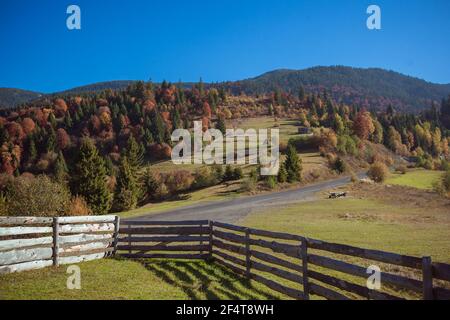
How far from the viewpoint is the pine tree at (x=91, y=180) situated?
2050 inches

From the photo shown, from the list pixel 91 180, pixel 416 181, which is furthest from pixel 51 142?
pixel 416 181

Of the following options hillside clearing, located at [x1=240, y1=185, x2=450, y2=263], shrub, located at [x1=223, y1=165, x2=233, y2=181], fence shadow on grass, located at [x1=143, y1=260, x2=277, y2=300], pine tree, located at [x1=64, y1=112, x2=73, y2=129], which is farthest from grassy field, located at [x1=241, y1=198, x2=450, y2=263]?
pine tree, located at [x1=64, y1=112, x2=73, y2=129]

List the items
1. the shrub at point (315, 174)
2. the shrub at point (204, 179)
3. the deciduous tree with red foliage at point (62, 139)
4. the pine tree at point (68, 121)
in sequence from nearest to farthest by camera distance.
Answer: the shrub at point (204, 179) < the shrub at point (315, 174) < the deciduous tree with red foliage at point (62, 139) < the pine tree at point (68, 121)

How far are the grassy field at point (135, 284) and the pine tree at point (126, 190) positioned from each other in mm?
43933

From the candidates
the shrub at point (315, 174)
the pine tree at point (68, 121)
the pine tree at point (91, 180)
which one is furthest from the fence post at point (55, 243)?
the pine tree at point (68, 121)

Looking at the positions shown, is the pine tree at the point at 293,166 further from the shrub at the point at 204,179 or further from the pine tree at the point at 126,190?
the pine tree at the point at 126,190

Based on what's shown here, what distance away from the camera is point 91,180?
5225 centimetres

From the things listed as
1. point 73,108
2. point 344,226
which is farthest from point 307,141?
point 73,108

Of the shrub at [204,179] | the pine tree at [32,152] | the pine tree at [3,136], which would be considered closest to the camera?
the shrub at [204,179]

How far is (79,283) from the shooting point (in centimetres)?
1029

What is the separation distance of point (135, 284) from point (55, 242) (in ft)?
13.9

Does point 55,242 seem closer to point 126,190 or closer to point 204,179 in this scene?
point 126,190

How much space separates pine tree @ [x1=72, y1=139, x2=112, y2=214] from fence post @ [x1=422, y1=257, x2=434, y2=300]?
50.7m

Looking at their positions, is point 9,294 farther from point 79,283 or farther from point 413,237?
point 413,237
